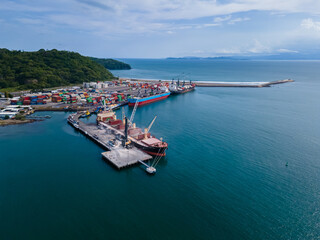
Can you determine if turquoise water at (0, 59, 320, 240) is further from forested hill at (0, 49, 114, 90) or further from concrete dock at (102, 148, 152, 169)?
forested hill at (0, 49, 114, 90)

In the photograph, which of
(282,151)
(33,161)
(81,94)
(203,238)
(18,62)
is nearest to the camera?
(203,238)

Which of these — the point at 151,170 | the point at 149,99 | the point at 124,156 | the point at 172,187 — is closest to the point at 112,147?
the point at 124,156

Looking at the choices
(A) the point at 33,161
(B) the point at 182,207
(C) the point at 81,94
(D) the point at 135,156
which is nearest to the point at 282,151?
(B) the point at 182,207

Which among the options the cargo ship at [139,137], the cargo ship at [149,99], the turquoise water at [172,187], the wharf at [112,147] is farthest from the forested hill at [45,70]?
the wharf at [112,147]

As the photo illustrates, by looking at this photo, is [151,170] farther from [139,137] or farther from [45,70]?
[45,70]

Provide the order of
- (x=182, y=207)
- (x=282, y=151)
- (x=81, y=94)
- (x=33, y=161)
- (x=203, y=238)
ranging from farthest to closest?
(x=81, y=94)
(x=282, y=151)
(x=33, y=161)
(x=182, y=207)
(x=203, y=238)

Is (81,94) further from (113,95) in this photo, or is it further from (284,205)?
(284,205)
